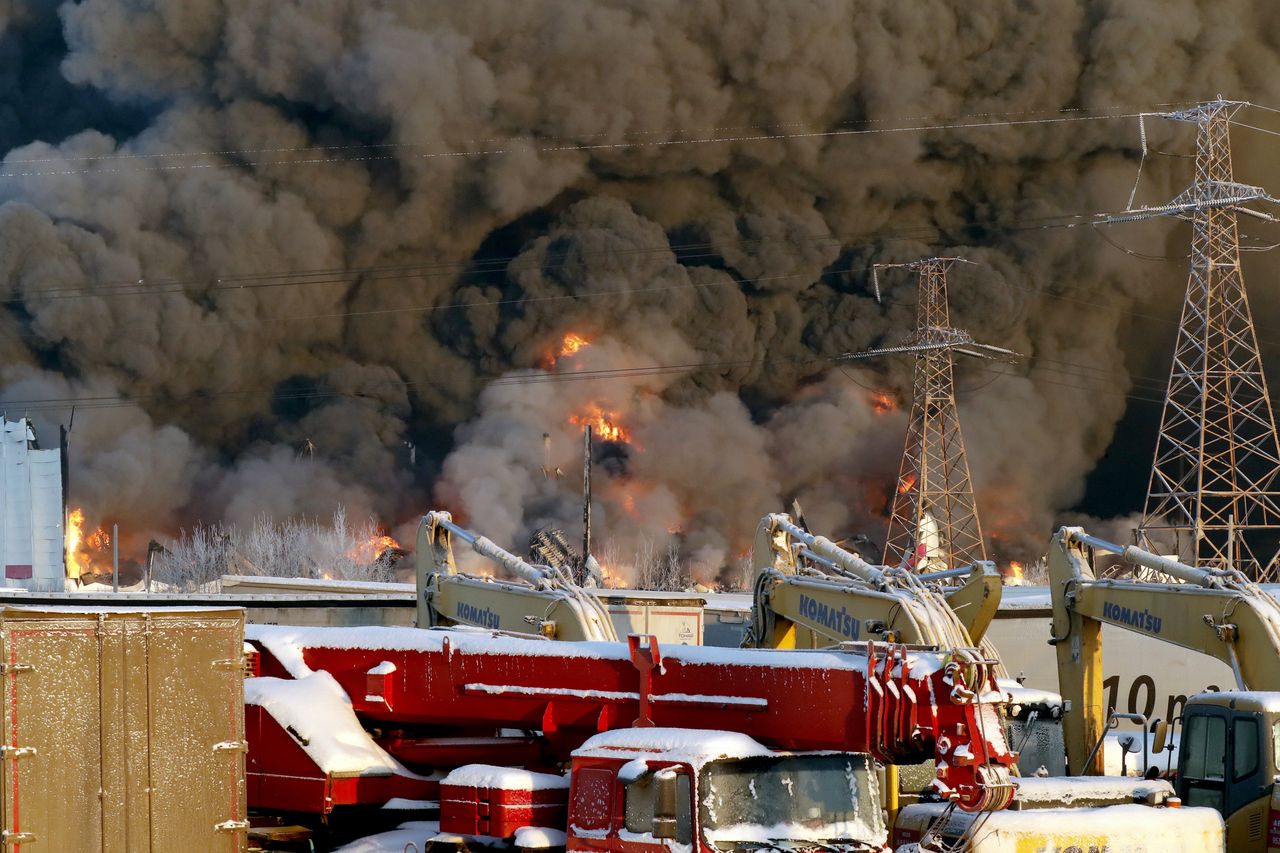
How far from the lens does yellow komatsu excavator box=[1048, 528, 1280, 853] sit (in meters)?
14.4

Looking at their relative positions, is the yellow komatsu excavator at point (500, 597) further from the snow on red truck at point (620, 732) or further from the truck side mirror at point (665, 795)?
the truck side mirror at point (665, 795)

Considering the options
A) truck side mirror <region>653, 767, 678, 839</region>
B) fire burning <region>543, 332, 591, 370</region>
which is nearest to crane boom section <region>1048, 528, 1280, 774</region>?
truck side mirror <region>653, 767, 678, 839</region>

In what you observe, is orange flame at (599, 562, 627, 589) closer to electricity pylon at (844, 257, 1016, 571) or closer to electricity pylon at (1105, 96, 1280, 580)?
electricity pylon at (844, 257, 1016, 571)

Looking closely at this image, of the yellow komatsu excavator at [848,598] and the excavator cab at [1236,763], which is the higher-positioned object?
the yellow komatsu excavator at [848,598]

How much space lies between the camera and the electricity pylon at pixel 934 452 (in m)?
53.6

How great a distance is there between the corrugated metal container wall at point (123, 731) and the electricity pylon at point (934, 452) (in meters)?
41.9

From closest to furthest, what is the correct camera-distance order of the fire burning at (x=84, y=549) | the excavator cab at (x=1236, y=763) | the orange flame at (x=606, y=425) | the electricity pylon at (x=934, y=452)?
1. the excavator cab at (x=1236, y=763)
2. the fire burning at (x=84, y=549)
3. the electricity pylon at (x=934, y=452)
4. the orange flame at (x=606, y=425)

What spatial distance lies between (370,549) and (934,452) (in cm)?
2000

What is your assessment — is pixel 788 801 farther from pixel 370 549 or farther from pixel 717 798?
pixel 370 549

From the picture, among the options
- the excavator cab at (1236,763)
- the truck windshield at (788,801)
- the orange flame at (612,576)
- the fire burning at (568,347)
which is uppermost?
the fire burning at (568,347)

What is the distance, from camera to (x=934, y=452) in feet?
192

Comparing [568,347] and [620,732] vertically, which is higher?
[568,347]

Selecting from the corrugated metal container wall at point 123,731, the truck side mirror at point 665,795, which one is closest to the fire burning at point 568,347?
the corrugated metal container wall at point 123,731

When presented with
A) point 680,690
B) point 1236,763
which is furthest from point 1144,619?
point 680,690
